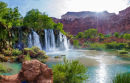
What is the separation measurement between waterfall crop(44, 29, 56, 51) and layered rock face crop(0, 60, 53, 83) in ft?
78.4

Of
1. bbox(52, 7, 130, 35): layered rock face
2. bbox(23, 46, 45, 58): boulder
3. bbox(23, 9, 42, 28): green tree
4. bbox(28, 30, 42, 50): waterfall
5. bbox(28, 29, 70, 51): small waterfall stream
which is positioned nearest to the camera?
bbox(23, 46, 45, 58): boulder

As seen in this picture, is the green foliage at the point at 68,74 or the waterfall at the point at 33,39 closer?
the green foliage at the point at 68,74

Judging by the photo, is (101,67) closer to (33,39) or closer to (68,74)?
(68,74)

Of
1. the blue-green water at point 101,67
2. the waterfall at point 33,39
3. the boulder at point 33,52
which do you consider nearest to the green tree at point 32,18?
the waterfall at point 33,39

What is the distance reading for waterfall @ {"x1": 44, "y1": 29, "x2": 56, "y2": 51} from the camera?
91.6 feet

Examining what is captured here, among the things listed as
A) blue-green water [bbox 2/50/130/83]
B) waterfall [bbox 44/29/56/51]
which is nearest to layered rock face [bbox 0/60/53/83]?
blue-green water [bbox 2/50/130/83]

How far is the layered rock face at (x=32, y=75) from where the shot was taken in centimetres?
361

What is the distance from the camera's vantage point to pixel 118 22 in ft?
291

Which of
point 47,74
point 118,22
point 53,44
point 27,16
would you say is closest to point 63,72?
point 47,74

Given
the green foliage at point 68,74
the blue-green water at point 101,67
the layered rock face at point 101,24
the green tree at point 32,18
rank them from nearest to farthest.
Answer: the green foliage at point 68,74
the blue-green water at point 101,67
the green tree at point 32,18
the layered rock face at point 101,24

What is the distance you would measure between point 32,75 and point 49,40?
83.3 feet

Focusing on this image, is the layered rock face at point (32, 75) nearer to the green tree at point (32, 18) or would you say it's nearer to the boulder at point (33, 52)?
the boulder at point (33, 52)

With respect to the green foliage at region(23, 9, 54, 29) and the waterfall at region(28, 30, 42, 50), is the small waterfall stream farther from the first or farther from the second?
the green foliage at region(23, 9, 54, 29)

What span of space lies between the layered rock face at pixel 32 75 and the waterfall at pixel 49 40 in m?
23.9
